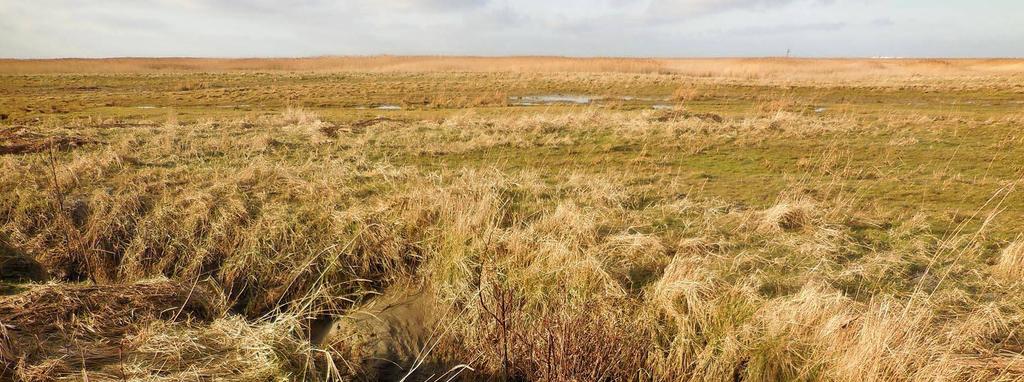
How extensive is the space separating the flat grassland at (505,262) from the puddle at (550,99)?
44.1 feet

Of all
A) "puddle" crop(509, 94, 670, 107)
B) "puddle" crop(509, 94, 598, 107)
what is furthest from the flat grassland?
"puddle" crop(509, 94, 670, 107)

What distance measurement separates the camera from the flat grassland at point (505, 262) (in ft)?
14.0

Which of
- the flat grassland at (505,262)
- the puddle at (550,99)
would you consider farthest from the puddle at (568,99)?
the flat grassland at (505,262)

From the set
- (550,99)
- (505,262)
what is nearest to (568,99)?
(550,99)

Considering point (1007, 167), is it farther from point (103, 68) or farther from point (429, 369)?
point (103, 68)

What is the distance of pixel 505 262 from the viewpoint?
18.9ft

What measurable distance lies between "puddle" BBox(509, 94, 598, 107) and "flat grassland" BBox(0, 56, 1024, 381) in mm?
13456

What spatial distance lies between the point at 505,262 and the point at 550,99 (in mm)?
21764

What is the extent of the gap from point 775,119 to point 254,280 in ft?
44.7

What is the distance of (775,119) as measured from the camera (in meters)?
15.0

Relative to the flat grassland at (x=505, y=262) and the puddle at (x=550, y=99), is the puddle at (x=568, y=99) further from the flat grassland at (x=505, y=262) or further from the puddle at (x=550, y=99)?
the flat grassland at (x=505, y=262)

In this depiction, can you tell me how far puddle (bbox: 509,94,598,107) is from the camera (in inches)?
976

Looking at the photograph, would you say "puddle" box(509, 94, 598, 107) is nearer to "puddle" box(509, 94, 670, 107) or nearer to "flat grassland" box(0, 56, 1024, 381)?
"puddle" box(509, 94, 670, 107)

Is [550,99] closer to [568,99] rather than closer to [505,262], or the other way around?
[568,99]
